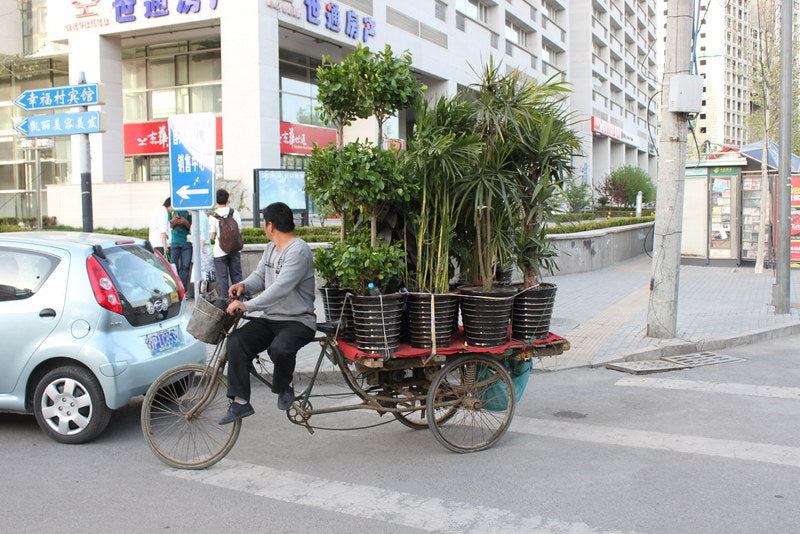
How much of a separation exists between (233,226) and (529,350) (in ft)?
20.8

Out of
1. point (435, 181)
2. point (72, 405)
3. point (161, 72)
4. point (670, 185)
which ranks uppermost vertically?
point (161, 72)

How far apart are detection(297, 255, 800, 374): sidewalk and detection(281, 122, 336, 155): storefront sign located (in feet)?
36.1

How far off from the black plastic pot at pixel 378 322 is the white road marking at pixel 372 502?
919 mm

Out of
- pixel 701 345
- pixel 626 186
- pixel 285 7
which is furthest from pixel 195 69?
pixel 626 186

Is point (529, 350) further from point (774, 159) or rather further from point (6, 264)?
point (774, 159)

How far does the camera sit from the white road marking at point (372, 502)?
3.86 metres

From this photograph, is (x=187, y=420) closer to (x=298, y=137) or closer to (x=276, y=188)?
(x=276, y=188)

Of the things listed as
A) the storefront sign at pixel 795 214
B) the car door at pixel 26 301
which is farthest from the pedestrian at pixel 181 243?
the storefront sign at pixel 795 214

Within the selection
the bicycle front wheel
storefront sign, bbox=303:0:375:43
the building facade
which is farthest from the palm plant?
storefront sign, bbox=303:0:375:43

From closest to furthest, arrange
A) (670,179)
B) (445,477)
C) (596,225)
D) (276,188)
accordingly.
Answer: (445,477), (670,179), (276,188), (596,225)

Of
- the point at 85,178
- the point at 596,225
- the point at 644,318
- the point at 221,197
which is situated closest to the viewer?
the point at 85,178

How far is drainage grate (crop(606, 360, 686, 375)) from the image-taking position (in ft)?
25.7

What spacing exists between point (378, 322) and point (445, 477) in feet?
3.60

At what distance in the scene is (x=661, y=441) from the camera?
5.35m
